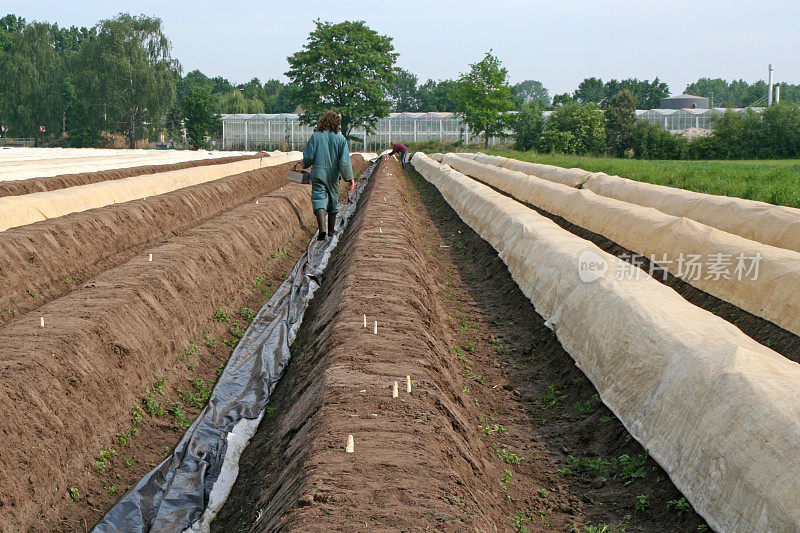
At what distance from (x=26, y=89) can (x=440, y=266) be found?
6415 cm

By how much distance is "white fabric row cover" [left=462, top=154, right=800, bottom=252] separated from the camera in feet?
33.4

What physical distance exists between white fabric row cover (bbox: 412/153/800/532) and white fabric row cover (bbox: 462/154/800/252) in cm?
372

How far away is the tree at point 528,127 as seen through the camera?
55.2 meters

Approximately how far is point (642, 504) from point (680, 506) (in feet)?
0.93

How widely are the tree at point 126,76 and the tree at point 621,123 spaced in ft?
118

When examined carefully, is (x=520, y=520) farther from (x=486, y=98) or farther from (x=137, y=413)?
(x=486, y=98)

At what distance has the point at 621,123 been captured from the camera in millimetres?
47594

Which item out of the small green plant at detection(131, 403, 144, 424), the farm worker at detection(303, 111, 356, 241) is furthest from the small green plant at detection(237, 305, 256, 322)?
the small green plant at detection(131, 403, 144, 424)

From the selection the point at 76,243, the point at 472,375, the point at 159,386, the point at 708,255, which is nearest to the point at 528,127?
the point at 708,255

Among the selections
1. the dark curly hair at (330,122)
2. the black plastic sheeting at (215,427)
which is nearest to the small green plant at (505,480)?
the black plastic sheeting at (215,427)

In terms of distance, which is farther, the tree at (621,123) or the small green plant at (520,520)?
the tree at (621,123)

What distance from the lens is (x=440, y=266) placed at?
12.0 metres

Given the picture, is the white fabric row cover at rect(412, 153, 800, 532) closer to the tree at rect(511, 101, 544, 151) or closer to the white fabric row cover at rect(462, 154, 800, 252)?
the white fabric row cover at rect(462, 154, 800, 252)

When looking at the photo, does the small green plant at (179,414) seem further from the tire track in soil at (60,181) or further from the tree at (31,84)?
the tree at (31,84)
